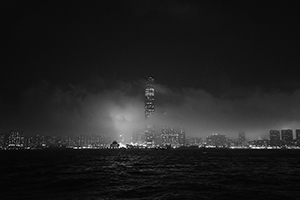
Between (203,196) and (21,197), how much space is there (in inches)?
746

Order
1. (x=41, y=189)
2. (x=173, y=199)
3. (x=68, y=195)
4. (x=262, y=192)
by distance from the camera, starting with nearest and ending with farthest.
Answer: (x=173, y=199) → (x=68, y=195) → (x=262, y=192) → (x=41, y=189)

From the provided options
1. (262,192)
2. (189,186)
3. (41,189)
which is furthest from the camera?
(189,186)

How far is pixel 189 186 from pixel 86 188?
13.3 meters

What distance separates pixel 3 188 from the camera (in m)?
31.8

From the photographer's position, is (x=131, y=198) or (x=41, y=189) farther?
(x=41, y=189)

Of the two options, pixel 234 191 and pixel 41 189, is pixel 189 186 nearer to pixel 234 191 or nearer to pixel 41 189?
pixel 234 191

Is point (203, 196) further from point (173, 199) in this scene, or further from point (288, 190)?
point (288, 190)

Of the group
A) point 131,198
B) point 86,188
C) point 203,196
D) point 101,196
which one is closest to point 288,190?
point 203,196

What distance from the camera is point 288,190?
30.7 meters

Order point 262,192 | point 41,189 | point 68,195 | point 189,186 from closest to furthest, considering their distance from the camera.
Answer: point 68,195
point 262,192
point 41,189
point 189,186

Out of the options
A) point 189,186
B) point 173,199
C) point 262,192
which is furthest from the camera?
point 189,186

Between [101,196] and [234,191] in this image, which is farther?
Answer: [234,191]

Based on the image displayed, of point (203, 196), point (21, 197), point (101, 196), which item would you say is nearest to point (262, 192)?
point (203, 196)

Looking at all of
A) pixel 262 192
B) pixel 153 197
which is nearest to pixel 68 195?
pixel 153 197
